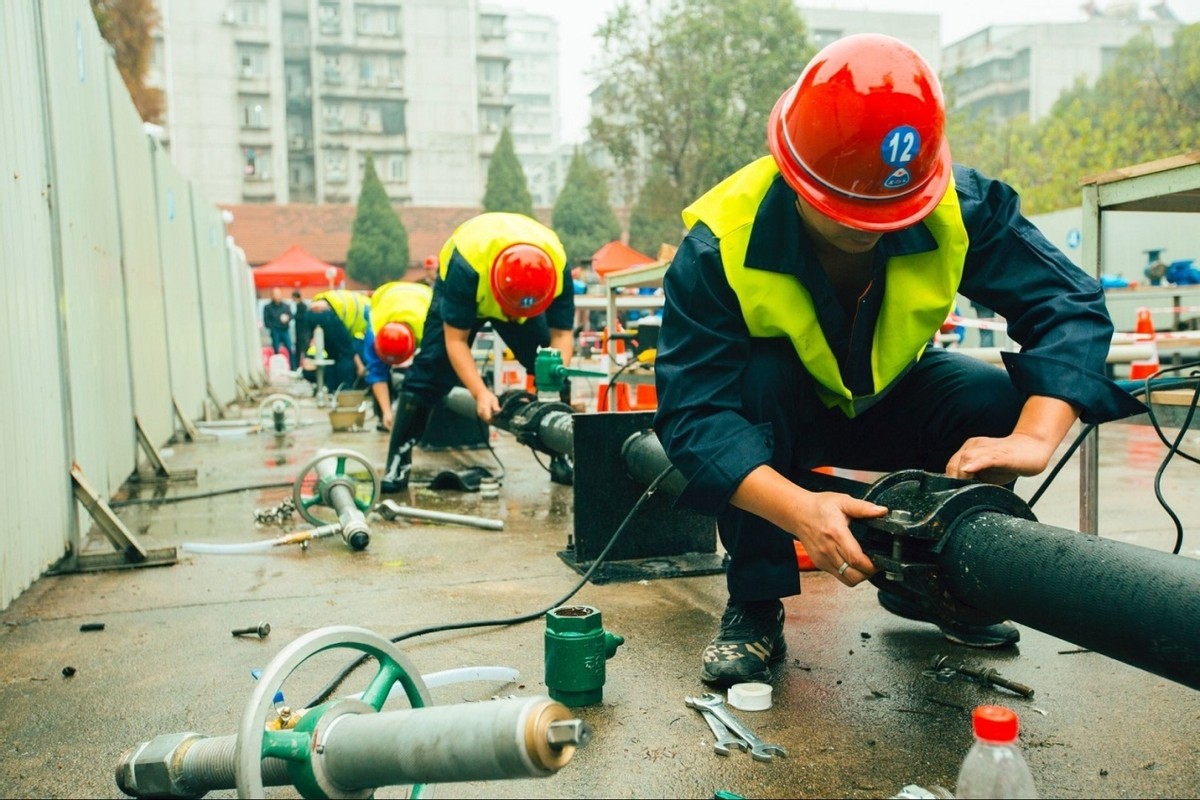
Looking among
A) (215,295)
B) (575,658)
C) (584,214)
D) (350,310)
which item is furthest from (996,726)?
(584,214)

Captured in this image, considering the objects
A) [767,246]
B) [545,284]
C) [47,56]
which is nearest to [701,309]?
[767,246]

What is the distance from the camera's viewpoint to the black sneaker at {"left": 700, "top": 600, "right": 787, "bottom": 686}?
84.4 inches

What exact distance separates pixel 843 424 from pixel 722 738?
84cm

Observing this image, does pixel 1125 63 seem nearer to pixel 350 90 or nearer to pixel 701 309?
pixel 350 90

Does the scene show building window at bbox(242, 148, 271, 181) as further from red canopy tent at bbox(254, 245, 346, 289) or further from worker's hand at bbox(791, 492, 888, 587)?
worker's hand at bbox(791, 492, 888, 587)

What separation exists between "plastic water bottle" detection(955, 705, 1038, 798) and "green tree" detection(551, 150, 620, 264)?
4127cm

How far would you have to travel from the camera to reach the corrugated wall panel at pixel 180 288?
25.6 feet

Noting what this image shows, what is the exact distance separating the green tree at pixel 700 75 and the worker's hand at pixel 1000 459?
27.0m

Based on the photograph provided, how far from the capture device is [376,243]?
39.0 m

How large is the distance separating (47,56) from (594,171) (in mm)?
37871

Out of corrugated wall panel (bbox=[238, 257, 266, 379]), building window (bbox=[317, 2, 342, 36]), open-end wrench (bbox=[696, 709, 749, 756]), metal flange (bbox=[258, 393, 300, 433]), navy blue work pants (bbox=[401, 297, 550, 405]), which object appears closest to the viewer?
open-end wrench (bbox=[696, 709, 749, 756])

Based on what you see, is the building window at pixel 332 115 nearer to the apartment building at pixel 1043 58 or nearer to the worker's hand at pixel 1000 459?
the apartment building at pixel 1043 58

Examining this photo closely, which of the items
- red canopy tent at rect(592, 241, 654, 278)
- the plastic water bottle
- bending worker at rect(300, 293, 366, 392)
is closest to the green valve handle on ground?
the plastic water bottle

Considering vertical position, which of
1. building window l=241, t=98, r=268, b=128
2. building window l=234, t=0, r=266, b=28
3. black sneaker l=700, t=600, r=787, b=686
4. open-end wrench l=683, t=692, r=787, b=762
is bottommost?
open-end wrench l=683, t=692, r=787, b=762
